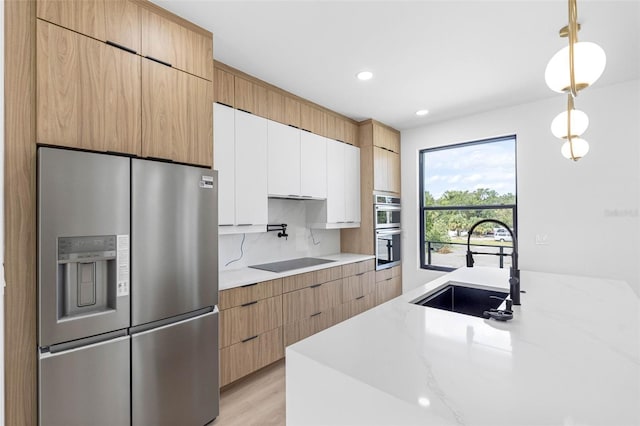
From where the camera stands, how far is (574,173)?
3.02m

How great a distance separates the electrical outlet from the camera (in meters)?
3.18

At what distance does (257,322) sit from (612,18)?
326 centimetres

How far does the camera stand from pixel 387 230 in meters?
3.99

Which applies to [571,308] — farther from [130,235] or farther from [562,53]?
[130,235]

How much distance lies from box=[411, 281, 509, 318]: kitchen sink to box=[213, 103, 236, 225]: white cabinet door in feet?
5.39

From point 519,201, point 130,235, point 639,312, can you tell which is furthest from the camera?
point 519,201

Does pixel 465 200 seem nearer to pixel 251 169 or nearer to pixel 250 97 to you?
pixel 251 169

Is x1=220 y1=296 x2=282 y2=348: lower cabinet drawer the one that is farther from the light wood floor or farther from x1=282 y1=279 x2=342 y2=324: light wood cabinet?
the light wood floor

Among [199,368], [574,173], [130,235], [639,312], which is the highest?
[574,173]

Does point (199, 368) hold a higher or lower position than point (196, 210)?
lower

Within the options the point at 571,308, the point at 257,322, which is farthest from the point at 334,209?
the point at 571,308

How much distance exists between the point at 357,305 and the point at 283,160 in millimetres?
1886

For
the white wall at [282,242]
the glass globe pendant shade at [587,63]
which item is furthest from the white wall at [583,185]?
the glass globe pendant shade at [587,63]

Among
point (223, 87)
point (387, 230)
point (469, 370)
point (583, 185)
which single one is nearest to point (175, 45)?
point (223, 87)
